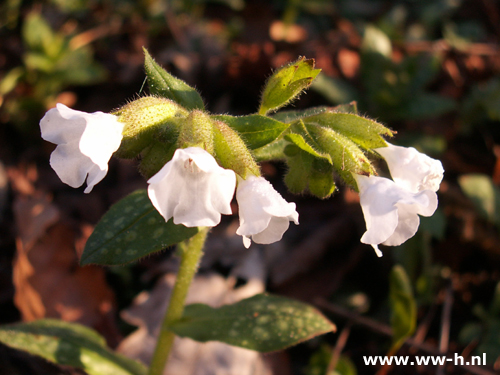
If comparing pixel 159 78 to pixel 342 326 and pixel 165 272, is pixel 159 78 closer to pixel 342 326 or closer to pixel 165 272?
pixel 165 272

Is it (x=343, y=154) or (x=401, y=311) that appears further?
(x=401, y=311)

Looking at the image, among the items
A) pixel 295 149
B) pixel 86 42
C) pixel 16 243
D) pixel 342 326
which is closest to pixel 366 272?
pixel 342 326

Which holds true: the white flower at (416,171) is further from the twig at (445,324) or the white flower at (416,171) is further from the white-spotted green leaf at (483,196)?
the white-spotted green leaf at (483,196)

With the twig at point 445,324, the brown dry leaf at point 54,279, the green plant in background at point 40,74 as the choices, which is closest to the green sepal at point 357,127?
the twig at point 445,324

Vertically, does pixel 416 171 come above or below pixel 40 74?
above

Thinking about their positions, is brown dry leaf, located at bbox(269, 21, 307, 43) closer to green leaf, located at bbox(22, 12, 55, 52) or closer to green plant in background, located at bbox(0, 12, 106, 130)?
green plant in background, located at bbox(0, 12, 106, 130)

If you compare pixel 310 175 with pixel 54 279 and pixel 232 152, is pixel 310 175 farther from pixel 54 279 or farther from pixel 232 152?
pixel 54 279

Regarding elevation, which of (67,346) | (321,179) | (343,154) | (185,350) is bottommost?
(185,350)

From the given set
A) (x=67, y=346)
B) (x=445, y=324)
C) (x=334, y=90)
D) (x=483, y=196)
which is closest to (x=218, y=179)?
(x=67, y=346)
